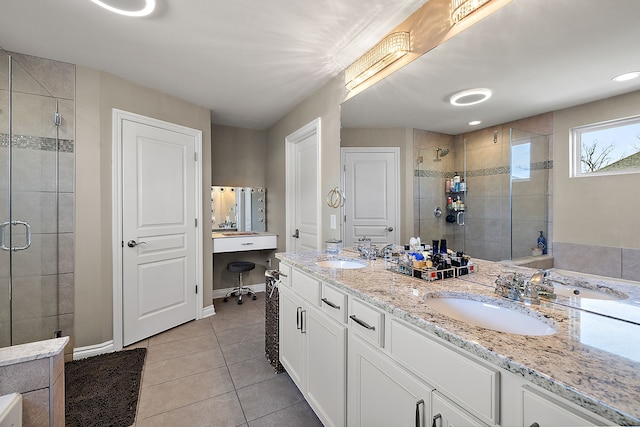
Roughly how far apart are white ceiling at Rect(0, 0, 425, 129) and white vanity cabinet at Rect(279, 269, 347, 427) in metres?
1.57

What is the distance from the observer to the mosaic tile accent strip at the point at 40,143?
1.93 metres

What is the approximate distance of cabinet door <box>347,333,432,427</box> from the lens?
35.6 inches

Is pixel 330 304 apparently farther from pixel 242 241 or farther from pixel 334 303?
pixel 242 241

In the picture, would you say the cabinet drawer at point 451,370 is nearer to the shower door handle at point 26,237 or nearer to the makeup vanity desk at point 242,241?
the shower door handle at point 26,237

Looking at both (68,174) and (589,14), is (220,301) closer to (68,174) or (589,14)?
(68,174)

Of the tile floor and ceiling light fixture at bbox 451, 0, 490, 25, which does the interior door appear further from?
ceiling light fixture at bbox 451, 0, 490, 25

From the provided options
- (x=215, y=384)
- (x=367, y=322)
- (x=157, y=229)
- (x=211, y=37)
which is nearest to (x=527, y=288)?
(x=367, y=322)

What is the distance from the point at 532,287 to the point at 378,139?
125 cm

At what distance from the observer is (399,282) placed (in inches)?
52.6

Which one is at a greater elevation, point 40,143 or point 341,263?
point 40,143

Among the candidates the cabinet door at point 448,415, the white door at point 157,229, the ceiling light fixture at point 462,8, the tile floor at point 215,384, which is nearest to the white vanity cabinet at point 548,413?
the cabinet door at point 448,415

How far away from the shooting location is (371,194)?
6.64 feet

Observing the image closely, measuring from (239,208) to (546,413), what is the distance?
3.89m

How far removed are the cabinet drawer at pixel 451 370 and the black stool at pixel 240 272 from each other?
9.53ft
